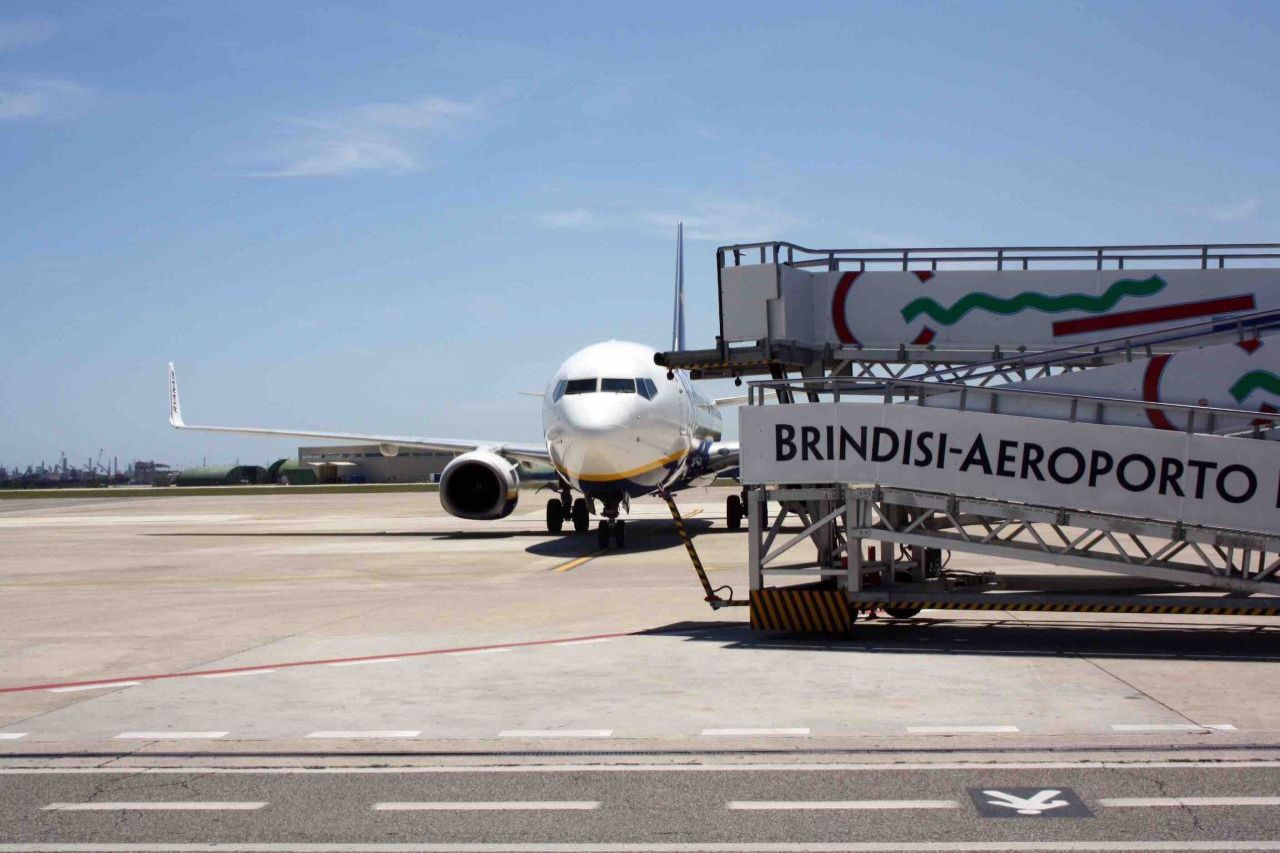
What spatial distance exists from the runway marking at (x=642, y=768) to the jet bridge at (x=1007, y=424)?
4873 mm

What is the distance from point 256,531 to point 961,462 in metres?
28.7

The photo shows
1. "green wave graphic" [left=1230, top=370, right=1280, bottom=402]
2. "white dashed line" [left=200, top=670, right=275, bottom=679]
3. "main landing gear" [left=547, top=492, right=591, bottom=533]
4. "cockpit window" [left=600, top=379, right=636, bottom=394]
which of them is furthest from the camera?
"main landing gear" [left=547, top=492, right=591, bottom=533]

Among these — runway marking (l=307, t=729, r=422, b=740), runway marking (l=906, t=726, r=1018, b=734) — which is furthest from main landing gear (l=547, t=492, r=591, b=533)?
runway marking (l=906, t=726, r=1018, b=734)

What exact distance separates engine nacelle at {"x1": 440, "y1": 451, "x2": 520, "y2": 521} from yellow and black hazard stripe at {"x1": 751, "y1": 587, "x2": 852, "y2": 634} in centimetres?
1902

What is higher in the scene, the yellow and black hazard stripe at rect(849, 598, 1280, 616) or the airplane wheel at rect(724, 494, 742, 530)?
the yellow and black hazard stripe at rect(849, 598, 1280, 616)

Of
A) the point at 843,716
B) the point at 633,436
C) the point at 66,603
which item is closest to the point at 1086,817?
the point at 843,716

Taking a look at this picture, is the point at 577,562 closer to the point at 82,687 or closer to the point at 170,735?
the point at 82,687

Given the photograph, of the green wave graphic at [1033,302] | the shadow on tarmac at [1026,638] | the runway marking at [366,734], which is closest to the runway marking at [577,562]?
the shadow on tarmac at [1026,638]

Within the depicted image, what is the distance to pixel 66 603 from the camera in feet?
62.5

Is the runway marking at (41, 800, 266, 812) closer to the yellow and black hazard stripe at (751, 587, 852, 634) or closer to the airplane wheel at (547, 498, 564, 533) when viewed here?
the yellow and black hazard stripe at (751, 587, 852, 634)

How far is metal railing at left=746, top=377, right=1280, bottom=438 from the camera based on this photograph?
13.2 metres

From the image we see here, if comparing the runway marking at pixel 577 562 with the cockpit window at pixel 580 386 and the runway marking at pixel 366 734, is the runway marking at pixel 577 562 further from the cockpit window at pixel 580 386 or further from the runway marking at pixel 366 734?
the runway marking at pixel 366 734

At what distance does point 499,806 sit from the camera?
24.5 ft

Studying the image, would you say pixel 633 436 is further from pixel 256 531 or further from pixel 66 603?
pixel 256 531
